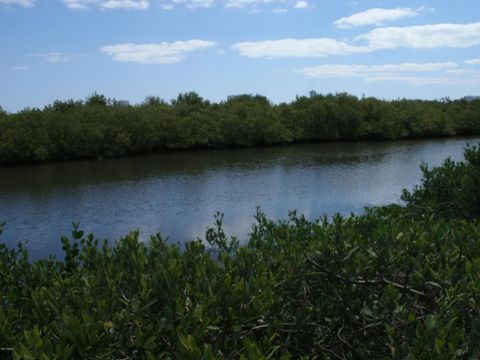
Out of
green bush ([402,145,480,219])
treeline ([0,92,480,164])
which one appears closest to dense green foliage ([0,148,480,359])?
green bush ([402,145,480,219])

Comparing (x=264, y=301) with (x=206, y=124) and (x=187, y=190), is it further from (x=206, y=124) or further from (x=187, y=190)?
(x=206, y=124)

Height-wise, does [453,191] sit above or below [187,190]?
above

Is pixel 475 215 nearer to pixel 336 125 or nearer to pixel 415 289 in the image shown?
pixel 415 289

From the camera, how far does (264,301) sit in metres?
3.00

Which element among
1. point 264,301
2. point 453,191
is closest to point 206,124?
point 453,191

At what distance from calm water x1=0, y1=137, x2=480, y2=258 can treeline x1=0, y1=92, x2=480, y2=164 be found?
3077 millimetres

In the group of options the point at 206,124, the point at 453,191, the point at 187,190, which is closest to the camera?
the point at 453,191

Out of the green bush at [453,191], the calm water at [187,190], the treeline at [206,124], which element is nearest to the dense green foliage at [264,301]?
the green bush at [453,191]

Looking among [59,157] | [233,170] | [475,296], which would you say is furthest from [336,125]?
[475,296]

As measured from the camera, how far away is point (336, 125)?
211 feet

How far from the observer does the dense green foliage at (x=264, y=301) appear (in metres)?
2.55

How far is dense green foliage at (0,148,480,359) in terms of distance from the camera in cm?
255

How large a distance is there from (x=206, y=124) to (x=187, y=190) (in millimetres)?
28244

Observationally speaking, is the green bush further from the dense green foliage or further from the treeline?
the treeline
